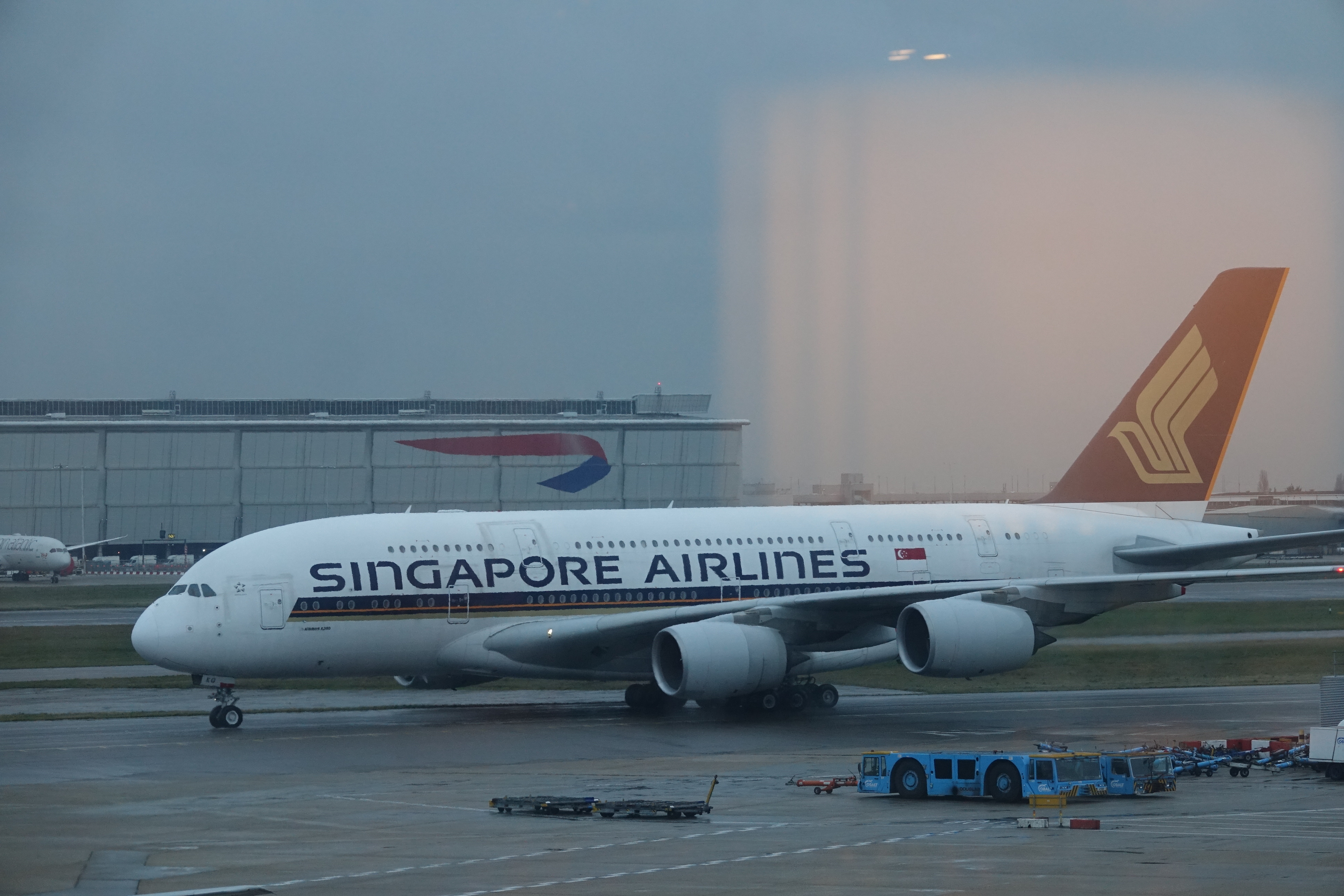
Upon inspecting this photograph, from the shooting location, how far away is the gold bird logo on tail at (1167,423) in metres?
40.7

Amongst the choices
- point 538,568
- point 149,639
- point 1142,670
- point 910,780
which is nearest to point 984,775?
point 910,780

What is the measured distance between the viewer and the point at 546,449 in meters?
90.4

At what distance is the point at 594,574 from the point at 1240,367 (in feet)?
56.7

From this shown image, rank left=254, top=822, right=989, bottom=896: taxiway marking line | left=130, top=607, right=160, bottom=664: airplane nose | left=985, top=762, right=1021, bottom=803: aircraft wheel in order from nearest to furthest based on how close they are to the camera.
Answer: left=254, top=822, right=989, bottom=896: taxiway marking line
left=985, top=762, right=1021, bottom=803: aircraft wheel
left=130, top=607, right=160, bottom=664: airplane nose

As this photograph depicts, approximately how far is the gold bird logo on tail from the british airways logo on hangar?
48.4 m

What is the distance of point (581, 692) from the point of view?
41.9m

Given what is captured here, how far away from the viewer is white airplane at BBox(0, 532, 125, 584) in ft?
307

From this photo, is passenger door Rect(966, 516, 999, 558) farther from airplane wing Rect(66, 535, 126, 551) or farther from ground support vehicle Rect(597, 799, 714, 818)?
airplane wing Rect(66, 535, 126, 551)

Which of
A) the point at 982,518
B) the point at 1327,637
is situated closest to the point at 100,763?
the point at 982,518

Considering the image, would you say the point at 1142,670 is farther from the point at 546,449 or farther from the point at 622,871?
the point at 546,449

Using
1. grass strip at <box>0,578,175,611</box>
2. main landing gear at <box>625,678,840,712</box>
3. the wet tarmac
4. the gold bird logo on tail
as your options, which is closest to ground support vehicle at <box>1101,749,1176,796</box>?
the wet tarmac

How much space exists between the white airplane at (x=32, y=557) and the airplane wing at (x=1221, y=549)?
70.3 metres

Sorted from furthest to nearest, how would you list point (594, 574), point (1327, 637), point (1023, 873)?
point (1327, 637), point (594, 574), point (1023, 873)

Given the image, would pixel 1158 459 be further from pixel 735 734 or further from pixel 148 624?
pixel 148 624
